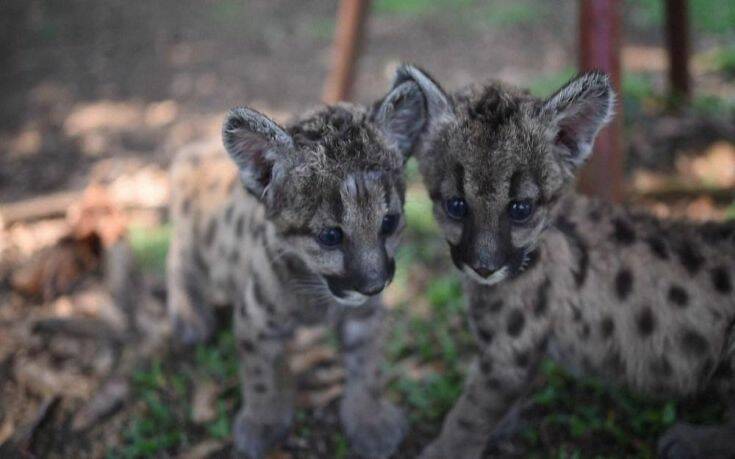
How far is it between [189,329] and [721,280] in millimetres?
3691

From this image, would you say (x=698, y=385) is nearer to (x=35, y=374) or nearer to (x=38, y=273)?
(x=35, y=374)

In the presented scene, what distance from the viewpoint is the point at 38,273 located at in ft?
20.1

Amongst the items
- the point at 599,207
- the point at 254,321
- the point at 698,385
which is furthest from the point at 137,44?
the point at 698,385

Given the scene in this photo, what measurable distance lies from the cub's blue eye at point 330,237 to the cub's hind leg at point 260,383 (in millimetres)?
759

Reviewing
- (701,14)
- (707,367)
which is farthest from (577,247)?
(701,14)

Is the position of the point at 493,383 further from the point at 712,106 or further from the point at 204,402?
the point at 712,106

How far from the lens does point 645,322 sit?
13.4 ft

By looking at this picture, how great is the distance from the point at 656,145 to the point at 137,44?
787 centimetres

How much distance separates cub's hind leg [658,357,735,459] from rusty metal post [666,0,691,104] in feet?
15.2

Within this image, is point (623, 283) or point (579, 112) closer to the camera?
point (579, 112)

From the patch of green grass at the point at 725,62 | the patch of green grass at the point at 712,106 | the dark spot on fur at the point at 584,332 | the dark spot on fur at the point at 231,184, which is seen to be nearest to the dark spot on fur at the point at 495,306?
the dark spot on fur at the point at 584,332

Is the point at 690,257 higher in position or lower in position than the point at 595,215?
lower

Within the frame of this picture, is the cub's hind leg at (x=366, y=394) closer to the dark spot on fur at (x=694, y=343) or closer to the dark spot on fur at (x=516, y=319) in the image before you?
the dark spot on fur at (x=516, y=319)

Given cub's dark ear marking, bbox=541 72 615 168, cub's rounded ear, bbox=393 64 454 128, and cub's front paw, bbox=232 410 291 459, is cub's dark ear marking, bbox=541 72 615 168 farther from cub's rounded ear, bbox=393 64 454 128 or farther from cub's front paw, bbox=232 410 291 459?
cub's front paw, bbox=232 410 291 459
